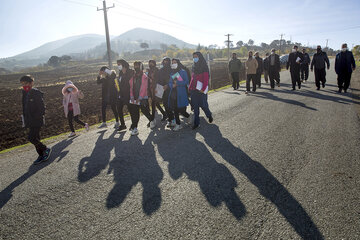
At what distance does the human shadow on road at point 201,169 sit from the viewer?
3.15 metres

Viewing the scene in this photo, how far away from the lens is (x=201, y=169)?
407 cm

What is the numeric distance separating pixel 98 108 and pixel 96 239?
38.3 feet

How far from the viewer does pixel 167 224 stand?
275cm

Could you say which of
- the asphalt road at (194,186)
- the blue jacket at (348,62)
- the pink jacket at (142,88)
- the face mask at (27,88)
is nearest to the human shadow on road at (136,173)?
the asphalt road at (194,186)

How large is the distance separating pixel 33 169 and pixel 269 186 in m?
4.40

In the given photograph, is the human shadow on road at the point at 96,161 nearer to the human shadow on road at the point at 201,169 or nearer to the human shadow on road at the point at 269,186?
the human shadow on road at the point at 201,169

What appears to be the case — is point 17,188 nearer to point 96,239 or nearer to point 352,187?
point 96,239

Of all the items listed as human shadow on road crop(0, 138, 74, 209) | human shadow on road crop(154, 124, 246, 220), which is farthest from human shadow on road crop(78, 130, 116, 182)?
human shadow on road crop(154, 124, 246, 220)

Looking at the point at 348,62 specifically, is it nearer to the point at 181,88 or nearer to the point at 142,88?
the point at 181,88

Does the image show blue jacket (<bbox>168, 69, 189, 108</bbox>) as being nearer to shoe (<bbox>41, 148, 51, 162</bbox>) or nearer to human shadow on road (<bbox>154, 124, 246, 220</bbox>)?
human shadow on road (<bbox>154, 124, 246, 220</bbox>)

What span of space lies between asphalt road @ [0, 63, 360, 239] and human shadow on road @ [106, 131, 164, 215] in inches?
0.7

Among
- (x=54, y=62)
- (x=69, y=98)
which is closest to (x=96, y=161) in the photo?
(x=69, y=98)

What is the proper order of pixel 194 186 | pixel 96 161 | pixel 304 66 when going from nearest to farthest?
pixel 194 186 < pixel 96 161 < pixel 304 66

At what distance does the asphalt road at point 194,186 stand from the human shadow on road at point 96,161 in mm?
21
